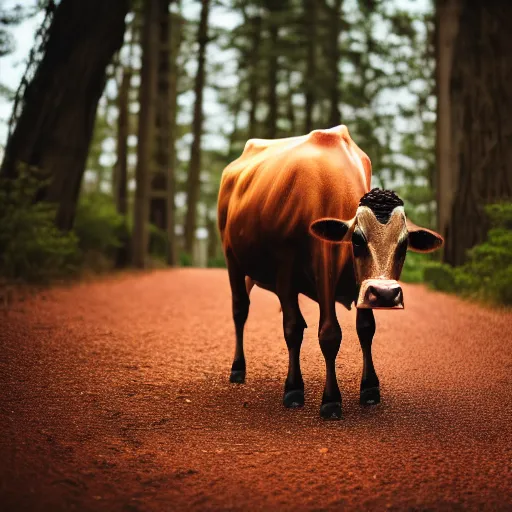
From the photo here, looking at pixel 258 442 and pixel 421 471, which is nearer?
pixel 421 471

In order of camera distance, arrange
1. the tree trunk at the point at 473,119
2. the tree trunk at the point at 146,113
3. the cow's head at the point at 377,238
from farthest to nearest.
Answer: the tree trunk at the point at 146,113, the tree trunk at the point at 473,119, the cow's head at the point at 377,238

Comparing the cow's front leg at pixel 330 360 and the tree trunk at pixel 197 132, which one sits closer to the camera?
the cow's front leg at pixel 330 360

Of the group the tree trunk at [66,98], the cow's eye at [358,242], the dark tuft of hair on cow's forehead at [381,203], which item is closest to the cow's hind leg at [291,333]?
the cow's eye at [358,242]

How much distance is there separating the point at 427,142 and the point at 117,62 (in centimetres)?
1246

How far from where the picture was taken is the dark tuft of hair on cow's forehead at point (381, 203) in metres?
4.41

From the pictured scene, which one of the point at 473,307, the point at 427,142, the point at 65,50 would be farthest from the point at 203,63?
the point at 473,307

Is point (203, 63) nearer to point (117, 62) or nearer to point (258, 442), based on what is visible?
point (117, 62)

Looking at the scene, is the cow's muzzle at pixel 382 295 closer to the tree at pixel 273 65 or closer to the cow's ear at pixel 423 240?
the cow's ear at pixel 423 240

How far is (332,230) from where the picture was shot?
460cm

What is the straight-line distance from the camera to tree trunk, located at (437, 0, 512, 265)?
10984mm

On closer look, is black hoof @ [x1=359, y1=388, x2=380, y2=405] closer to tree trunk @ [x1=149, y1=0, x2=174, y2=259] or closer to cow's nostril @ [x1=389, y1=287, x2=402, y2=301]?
cow's nostril @ [x1=389, y1=287, x2=402, y2=301]

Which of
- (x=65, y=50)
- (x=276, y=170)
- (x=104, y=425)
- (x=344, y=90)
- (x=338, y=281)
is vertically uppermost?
(x=344, y=90)

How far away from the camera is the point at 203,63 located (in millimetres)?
25172

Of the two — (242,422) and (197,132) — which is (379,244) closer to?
(242,422)
